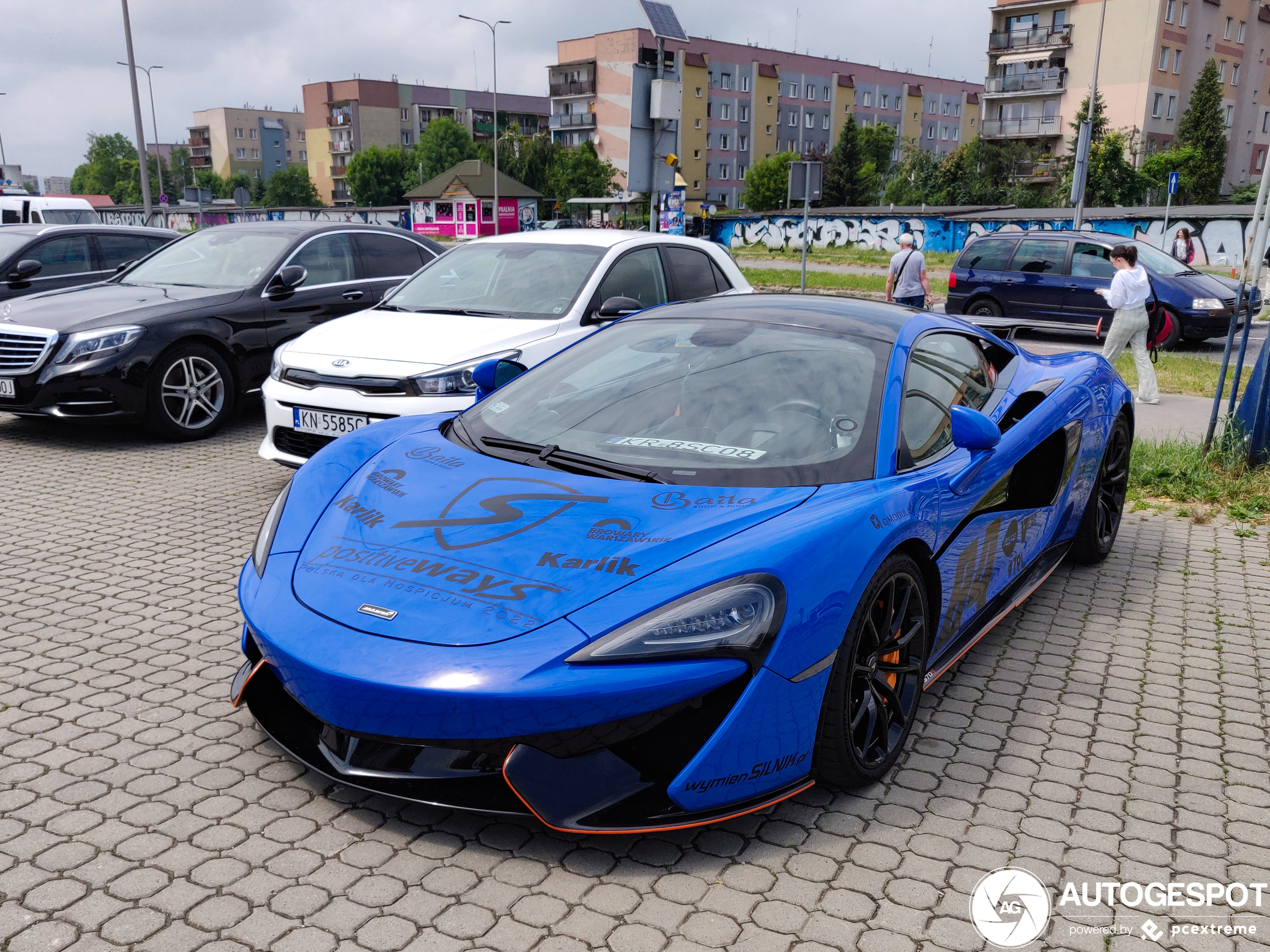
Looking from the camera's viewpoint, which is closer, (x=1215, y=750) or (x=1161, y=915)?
(x=1161, y=915)

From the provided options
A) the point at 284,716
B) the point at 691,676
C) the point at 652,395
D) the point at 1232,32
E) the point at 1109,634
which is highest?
the point at 1232,32

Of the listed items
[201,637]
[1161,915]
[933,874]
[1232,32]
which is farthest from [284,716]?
[1232,32]

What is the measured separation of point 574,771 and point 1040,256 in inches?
657

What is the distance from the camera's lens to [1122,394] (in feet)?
18.2

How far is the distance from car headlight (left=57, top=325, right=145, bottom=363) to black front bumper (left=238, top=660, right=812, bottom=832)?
6.12 metres

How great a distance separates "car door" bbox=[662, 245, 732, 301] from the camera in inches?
310

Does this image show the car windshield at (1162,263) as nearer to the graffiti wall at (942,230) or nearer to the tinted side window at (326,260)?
the graffiti wall at (942,230)

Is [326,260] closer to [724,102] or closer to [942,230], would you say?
[942,230]

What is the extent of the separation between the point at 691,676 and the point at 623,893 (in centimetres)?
59

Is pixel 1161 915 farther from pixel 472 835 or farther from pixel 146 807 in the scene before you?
pixel 146 807

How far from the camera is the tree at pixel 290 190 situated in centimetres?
11869

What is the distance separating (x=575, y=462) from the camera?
345 centimetres

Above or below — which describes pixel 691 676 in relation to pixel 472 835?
above

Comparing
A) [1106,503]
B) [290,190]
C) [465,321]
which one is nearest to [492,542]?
[1106,503]
